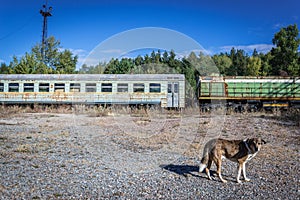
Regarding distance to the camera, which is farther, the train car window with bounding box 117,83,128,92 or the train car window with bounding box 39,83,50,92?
the train car window with bounding box 39,83,50,92

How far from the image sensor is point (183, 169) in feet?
17.9

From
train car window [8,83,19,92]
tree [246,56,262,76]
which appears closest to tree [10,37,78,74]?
train car window [8,83,19,92]

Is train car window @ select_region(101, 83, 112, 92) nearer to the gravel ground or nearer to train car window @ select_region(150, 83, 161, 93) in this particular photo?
train car window @ select_region(150, 83, 161, 93)

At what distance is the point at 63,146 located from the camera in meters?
7.51

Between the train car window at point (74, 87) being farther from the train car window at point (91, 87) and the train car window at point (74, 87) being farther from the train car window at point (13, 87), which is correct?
the train car window at point (13, 87)

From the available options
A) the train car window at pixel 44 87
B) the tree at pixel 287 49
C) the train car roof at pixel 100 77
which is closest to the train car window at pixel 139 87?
the train car roof at pixel 100 77

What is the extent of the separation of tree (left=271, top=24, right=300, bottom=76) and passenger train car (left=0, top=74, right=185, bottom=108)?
23116mm

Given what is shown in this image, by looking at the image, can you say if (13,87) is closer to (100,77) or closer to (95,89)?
(95,89)

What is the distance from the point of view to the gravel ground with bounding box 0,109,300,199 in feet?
13.4

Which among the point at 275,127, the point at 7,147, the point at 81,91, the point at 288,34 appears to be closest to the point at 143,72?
the point at 81,91

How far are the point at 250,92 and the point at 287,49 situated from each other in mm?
21239

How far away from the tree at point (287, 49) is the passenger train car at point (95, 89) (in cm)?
2312

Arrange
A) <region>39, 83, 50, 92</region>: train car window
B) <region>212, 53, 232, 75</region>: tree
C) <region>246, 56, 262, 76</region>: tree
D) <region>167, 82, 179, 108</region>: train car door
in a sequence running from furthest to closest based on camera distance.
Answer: <region>212, 53, 232, 75</region>: tree, <region>246, 56, 262, 76</region>: tree, <region>39, 83, 50, 92</region>: train car window, <region>167, 82, 179, 108</region>: train car door

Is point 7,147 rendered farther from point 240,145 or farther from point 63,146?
point 240,145
